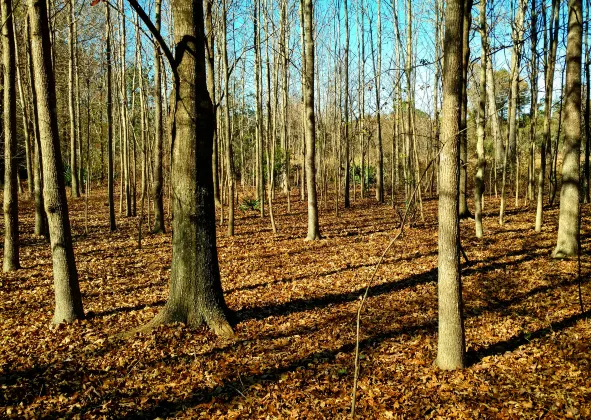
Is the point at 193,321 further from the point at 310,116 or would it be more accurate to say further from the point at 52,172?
the point at 310,116

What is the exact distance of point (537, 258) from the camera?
7.48 metres

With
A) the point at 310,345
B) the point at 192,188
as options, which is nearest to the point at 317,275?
the point at 310,345

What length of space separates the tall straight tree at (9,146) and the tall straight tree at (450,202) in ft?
25.9

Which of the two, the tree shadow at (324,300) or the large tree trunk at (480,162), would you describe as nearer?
the tree shadow at (324,300)

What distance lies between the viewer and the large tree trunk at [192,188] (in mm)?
4758

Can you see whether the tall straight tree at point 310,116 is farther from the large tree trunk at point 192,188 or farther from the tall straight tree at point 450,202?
the tall straight tree at point 450,202

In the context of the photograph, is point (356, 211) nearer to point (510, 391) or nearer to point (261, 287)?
point (261, 287)

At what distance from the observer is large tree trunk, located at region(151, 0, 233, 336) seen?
4.76 m

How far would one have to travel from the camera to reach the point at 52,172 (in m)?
4.97

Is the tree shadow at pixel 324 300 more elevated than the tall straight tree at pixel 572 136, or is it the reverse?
the tall straight tree at pixel 572 136

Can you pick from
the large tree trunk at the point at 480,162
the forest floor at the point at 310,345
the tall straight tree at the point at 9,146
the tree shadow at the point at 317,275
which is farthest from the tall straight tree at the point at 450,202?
the tall straight tree at the point at 9,146

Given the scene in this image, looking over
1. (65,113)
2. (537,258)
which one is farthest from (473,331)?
(65,113)

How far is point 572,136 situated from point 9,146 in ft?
36.0

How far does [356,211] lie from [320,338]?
39.9 feet
